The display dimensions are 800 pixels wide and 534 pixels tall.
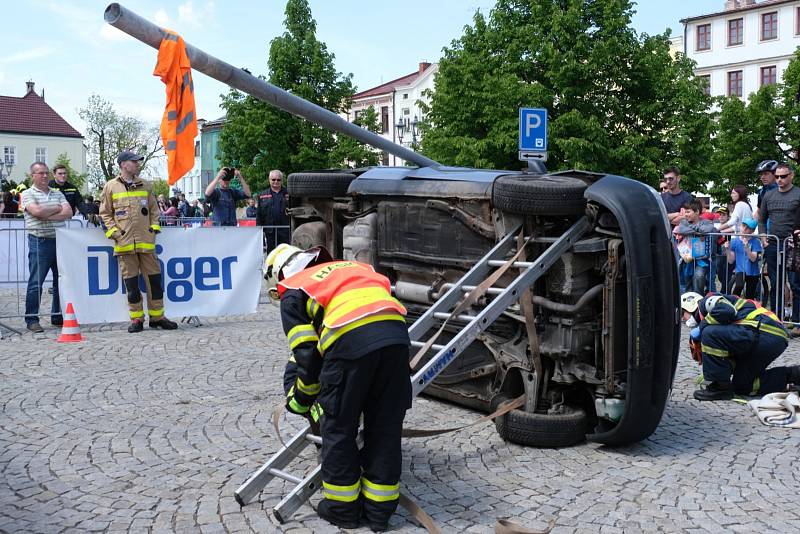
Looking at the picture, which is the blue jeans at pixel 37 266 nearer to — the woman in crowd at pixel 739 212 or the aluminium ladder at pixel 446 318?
the aluminium ladder at pixel 446 318

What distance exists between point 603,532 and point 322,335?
66.4 inches

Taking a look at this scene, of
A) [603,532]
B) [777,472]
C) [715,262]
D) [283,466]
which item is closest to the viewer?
[603,532]

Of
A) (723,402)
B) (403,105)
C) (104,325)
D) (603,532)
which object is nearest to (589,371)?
(603,532)

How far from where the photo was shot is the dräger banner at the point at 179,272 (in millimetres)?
10070

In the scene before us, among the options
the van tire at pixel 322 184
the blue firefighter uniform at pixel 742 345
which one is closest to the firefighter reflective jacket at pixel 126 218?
the van tire at pixel 322 184

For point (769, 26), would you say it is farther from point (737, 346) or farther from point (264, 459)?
point (264, 459)

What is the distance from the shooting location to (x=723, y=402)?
676 cm

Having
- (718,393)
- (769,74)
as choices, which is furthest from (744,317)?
(769,74)

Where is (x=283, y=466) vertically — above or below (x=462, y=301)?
below

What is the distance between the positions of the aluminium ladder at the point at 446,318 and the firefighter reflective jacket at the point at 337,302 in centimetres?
→ 56

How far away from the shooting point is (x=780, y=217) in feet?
33.6

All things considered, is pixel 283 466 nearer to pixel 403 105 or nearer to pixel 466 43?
pixel 466 43

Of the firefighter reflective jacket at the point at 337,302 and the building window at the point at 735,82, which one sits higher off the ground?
the building window at the point at 735,82

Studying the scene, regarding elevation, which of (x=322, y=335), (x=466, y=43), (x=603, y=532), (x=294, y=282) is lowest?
(x=603, y=532)
